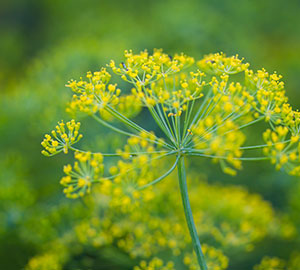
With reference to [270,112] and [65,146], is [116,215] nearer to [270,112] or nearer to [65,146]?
[65,146]

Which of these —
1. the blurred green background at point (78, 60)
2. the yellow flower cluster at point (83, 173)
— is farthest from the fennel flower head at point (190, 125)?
Answer: the blurred green background at point (78, 60)

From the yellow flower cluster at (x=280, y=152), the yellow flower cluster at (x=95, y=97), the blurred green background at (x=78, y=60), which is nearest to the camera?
the yellow flower cluster at (x=280, y=152)

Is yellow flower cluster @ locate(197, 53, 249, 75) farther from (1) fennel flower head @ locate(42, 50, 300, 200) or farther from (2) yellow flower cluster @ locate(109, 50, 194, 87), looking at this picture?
(2) yellow flower cluster @ locate(109, 50, 194, 87)

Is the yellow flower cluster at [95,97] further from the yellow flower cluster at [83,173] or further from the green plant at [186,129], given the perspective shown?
the yellow flower cluster at [83,173]

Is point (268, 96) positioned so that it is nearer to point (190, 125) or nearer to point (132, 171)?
point (190, 125)

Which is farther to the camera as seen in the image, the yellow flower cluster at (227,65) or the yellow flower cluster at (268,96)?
the yellow flower cluster at (227,65)

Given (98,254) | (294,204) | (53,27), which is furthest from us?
(53,27)

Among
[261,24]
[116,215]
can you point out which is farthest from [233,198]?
[261,24]

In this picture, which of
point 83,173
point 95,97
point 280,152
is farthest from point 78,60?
point 280,152
